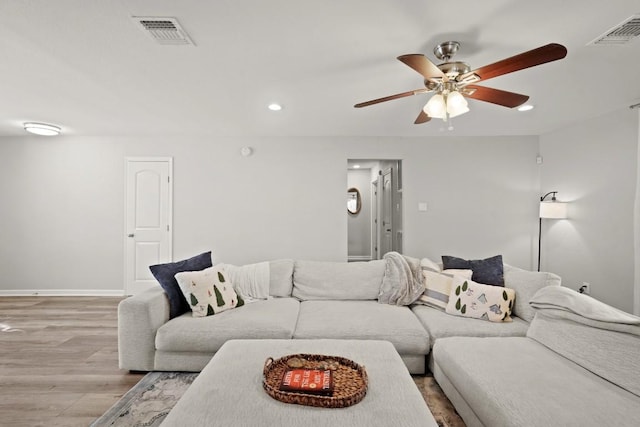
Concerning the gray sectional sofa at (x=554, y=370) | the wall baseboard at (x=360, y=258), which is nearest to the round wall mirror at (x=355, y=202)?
the wall baseboard at (x=360, y=258)

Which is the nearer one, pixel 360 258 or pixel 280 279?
pixel 280 279

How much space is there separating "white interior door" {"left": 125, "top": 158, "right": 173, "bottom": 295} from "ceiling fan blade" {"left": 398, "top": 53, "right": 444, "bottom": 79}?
13.1ft

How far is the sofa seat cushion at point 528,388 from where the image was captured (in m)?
1.35

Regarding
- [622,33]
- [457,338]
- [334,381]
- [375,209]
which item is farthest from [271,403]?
[375,209]

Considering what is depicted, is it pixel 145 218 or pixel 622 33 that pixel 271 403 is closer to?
pixel 622 33

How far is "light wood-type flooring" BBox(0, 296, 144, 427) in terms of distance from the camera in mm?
2039

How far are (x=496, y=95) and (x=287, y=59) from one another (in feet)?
4.83

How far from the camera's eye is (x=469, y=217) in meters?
4.76

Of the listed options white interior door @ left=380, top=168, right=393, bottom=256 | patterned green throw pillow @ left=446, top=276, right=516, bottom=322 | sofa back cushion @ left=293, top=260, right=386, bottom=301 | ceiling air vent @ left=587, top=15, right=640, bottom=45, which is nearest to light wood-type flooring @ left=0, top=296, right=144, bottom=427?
sofa back cushion @ left=293, top=260, right=386, bottom=301

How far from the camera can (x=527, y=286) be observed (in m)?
2.65

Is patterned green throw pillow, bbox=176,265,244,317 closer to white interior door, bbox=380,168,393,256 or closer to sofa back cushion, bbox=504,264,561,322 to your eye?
sofa back cushion, bbox=504,264,561,322

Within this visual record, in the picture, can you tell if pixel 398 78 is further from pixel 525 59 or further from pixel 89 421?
pixel 89 421

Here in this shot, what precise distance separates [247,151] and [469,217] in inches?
133

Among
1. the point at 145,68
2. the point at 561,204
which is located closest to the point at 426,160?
the point at 561,204
